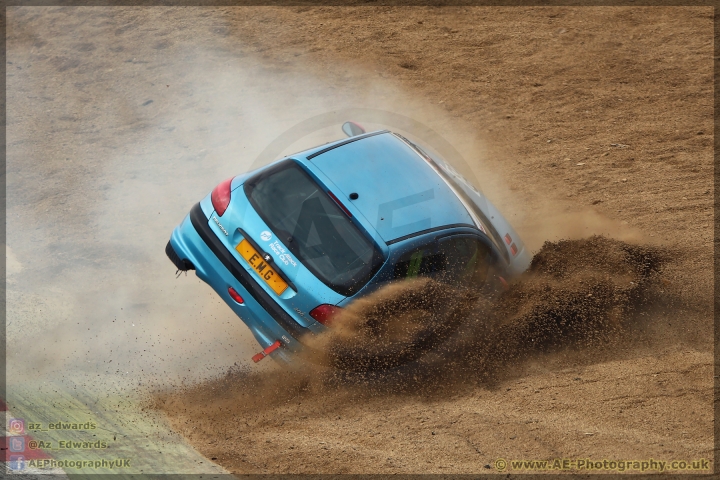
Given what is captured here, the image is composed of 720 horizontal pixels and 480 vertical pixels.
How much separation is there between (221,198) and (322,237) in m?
1.04

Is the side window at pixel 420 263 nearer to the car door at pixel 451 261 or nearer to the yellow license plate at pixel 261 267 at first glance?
the car door at pixel 451 261

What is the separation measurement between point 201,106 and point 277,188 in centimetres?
437

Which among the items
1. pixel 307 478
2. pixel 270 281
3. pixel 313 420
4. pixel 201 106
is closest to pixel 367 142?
pixel 270 281

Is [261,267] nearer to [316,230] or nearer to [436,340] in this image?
[316,230]

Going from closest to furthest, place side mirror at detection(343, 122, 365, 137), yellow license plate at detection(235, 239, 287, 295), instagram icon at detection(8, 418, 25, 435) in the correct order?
instagram icon at detection(8, 418, 25, 435) < yellow license plate at detection(235, 239, 287, 295) < side mirror at detection(343, 122, 365, 137)

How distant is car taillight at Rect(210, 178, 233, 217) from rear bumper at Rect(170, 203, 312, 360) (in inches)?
5.7

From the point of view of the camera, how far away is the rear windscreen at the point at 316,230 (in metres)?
5.21

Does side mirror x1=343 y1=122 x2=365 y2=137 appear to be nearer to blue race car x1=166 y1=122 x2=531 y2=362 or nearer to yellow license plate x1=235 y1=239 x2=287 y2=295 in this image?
blue race car x1=166 y1=122 x2=531 y2=362

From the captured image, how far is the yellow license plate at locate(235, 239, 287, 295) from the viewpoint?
17.2ft

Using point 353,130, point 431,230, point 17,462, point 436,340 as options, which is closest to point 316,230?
point 431,230

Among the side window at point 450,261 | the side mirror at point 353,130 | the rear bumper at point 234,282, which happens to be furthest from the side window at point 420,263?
the side mirror at point 353,130

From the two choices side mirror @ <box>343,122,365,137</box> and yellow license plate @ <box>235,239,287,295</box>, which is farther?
side mirror @ <box>343,122,365,137</box>

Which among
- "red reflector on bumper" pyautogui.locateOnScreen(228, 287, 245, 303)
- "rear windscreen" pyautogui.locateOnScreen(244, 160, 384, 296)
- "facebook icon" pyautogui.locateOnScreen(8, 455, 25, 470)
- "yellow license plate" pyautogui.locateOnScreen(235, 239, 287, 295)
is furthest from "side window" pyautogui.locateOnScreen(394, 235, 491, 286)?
"facebook icon" pyautogui.locateOnScreen(8, 455, 25, 470)

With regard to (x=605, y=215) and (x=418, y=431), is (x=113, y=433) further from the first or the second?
(x=605, y=215)
